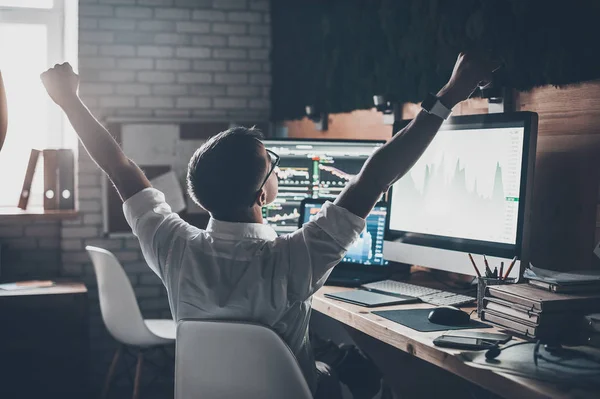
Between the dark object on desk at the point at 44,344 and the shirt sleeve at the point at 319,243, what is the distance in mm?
2200

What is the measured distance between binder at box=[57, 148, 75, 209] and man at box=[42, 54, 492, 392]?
2154mm

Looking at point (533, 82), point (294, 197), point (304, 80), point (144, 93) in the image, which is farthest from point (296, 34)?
point (533, 82)

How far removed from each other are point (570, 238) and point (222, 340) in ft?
4.11

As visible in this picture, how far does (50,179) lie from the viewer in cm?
386

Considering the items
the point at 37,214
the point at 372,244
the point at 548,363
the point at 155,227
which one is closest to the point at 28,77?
the point at 37,214

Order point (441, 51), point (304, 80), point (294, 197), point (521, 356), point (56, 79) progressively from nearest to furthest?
point (521, 356) < point (56, 79) < point (441, 51) < point (294, 197) < point (304, 80)

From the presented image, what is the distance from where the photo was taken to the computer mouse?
76.3 inches

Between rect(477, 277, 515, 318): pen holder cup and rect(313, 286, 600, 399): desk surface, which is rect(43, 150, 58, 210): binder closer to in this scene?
rect(313, 286, 600, 399): desk surface

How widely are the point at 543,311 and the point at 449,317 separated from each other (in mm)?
268

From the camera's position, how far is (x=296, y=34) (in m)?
4.13

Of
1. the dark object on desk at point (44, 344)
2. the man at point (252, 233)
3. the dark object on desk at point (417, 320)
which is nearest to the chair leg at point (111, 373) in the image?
the dark object on desk at point (44, 344)

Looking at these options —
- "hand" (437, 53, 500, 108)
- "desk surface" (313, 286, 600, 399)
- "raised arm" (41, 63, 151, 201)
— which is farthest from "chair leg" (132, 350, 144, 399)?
"hand" (437, 53, 500, 108)

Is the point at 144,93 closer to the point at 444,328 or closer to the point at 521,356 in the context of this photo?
the point at 444,328

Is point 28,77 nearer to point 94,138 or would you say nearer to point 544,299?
point 94,138
